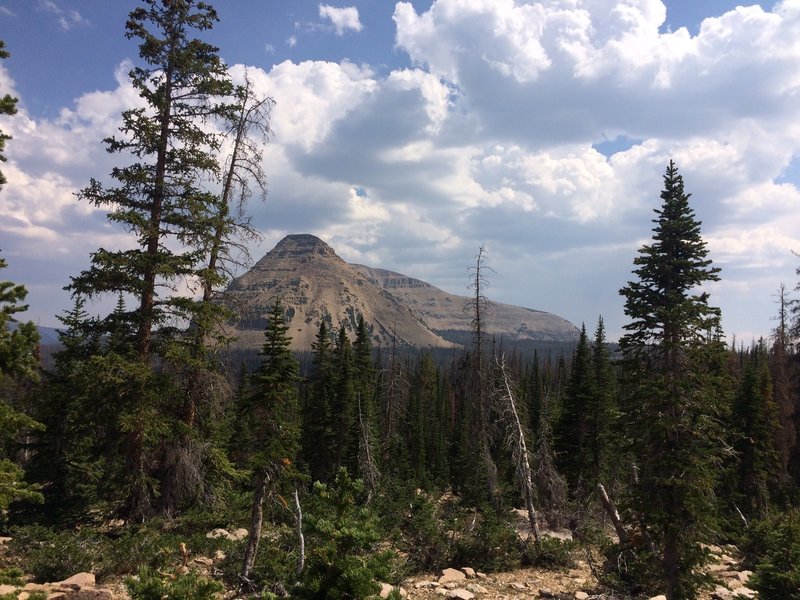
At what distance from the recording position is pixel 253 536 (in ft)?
37.1

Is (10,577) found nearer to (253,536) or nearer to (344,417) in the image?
(253,536)

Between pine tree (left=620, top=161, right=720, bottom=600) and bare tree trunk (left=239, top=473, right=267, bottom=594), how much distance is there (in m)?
9.23

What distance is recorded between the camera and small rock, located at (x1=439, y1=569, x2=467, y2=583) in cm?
1419

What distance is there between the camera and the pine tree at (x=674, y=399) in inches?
479

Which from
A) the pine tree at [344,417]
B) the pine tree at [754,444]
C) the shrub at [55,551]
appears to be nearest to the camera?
the shrub at [55,551]

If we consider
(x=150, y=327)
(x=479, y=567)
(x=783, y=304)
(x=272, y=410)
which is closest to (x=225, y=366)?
(x=150, y=327)

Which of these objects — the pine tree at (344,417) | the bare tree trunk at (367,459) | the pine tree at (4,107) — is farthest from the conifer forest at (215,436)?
the pine tree at (344,417)

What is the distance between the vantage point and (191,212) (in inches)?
555

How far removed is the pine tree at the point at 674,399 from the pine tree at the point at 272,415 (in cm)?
877

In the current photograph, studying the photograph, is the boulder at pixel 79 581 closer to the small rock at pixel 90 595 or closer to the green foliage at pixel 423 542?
the small rock at pixel 90 595

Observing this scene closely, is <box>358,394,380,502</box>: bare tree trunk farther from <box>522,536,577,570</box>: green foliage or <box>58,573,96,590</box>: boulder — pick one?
<box>58,573,96,590</box>: boulder

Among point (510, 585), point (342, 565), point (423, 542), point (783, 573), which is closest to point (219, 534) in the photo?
point (423, 542)

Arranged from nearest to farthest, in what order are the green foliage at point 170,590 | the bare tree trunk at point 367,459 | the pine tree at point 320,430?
the green foliage at point 170,590
the bare tree trunk at point 367,459
the pine tree at point 320,430

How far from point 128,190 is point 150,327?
3788 millimetres
